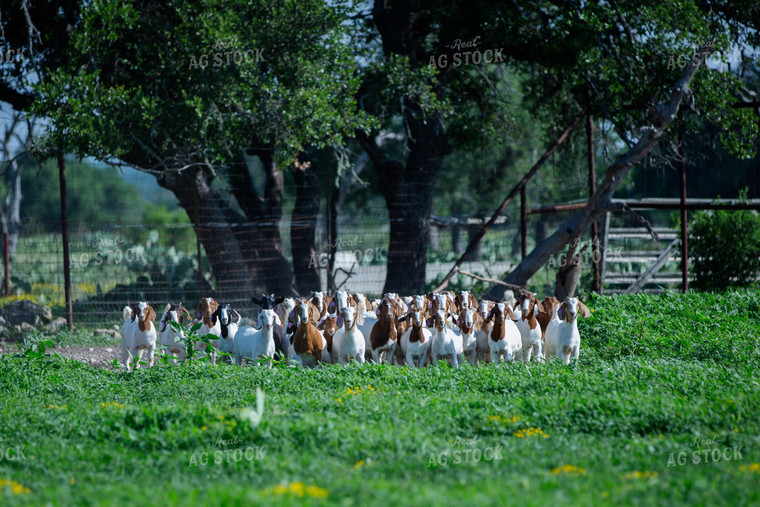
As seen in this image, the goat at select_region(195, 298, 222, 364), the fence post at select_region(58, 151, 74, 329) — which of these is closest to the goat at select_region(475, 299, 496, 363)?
the goat at select_region(195, 298, 222, 364)

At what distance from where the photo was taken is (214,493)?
13.8 ft

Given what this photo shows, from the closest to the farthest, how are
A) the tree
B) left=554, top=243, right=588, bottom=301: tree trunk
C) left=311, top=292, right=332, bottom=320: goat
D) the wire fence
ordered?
left=311, top=292, right=332, bottom=320: goat → the tree → the wire fence → left=554, top=243, right=588, bottom=301: tree trunk

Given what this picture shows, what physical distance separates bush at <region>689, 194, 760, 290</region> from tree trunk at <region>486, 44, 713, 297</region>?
6.91 ft

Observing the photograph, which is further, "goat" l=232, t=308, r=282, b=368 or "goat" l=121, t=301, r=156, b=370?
"goat" l=121, t=301, r=156, b=370

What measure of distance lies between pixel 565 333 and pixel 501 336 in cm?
81

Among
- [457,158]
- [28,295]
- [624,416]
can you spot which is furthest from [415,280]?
[457,158]

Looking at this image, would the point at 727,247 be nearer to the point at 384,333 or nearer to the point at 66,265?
the point at 384,333

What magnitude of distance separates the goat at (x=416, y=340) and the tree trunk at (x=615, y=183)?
5305mm

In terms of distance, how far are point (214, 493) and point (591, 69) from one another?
1173 cm

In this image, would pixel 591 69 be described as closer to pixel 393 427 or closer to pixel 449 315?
pixel 449 315

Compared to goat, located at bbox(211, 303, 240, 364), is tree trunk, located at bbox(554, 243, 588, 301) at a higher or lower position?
higher

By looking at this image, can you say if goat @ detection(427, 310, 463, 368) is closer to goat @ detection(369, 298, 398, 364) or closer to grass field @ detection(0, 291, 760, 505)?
goat @ detection(369, 298, 398, 364)

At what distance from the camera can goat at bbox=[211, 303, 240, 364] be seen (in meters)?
9.80

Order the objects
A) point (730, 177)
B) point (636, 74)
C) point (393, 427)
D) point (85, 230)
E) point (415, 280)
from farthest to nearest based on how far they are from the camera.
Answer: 1. point (730, 177)
2. point (415, 280)
3. point (636, 74)
4. point (85, 230)
5. point (393, 427)
